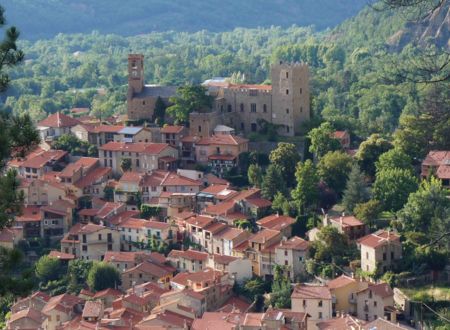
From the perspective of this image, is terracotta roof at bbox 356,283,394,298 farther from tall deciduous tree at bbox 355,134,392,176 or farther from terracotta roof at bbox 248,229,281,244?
tall deciduous tree at bbox 355,134,392,176

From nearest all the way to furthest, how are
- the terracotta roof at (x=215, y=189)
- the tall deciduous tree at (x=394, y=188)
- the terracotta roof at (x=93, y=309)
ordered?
1. the terracotta roof at (x=93, y=309)
2. the tall deciduous tree at (x=394, y=188)
3. the terracotta roof at (x=215, y=189)

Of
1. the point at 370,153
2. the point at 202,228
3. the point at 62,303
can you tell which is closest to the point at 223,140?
the point at 202,228

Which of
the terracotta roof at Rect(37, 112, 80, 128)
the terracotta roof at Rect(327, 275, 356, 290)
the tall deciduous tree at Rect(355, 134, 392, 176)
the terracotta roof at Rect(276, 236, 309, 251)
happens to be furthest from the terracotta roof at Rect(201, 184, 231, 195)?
the terracotta roof at Rect(37, 112, 80, 128)

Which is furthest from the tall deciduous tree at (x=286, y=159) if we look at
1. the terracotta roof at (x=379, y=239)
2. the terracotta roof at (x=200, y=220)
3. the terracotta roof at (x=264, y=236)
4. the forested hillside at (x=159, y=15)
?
the forested hillside at (x=159, y=15)

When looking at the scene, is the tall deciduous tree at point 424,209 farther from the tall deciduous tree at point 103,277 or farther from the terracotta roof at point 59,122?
the terracotta roof at point 59,122

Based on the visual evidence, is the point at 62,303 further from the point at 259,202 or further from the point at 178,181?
the point at 259,202

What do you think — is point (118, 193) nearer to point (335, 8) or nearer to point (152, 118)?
point (152, 118)
